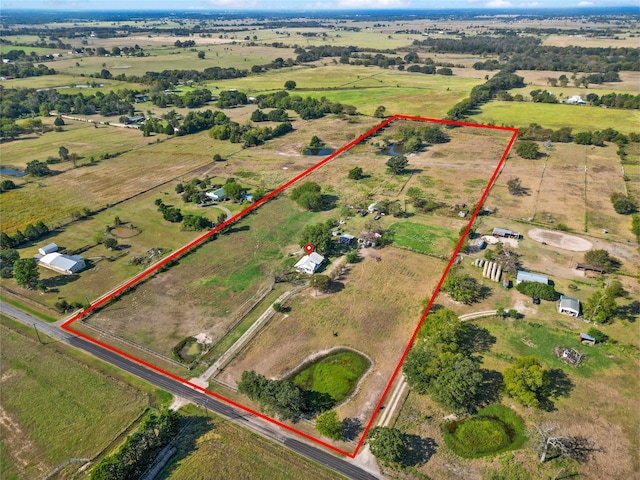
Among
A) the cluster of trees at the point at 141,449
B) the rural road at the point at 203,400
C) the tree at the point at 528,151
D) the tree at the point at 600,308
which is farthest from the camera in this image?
the tree at the point at 528,151

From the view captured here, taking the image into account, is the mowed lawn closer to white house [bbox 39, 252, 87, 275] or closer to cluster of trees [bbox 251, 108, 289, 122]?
white house [bbox 39, 252, 87, 275]

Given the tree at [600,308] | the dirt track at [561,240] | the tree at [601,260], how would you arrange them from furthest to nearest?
the dirt track at [561,240]
the tree at [601,260]
the tree at [600,308]

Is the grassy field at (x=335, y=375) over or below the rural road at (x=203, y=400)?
over

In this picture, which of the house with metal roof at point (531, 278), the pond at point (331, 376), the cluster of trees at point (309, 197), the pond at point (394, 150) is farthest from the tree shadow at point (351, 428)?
the pond at point (394, 150)

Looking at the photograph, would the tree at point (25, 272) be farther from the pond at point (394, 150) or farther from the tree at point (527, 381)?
the pond at point (394, 150)

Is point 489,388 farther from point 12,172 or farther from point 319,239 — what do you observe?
point 12,172

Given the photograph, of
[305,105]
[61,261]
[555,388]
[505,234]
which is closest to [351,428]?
[555,388]

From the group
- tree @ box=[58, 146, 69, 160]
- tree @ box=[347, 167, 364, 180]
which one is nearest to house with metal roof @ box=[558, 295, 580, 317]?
tree @ box=[347, 167, 364, 180]
